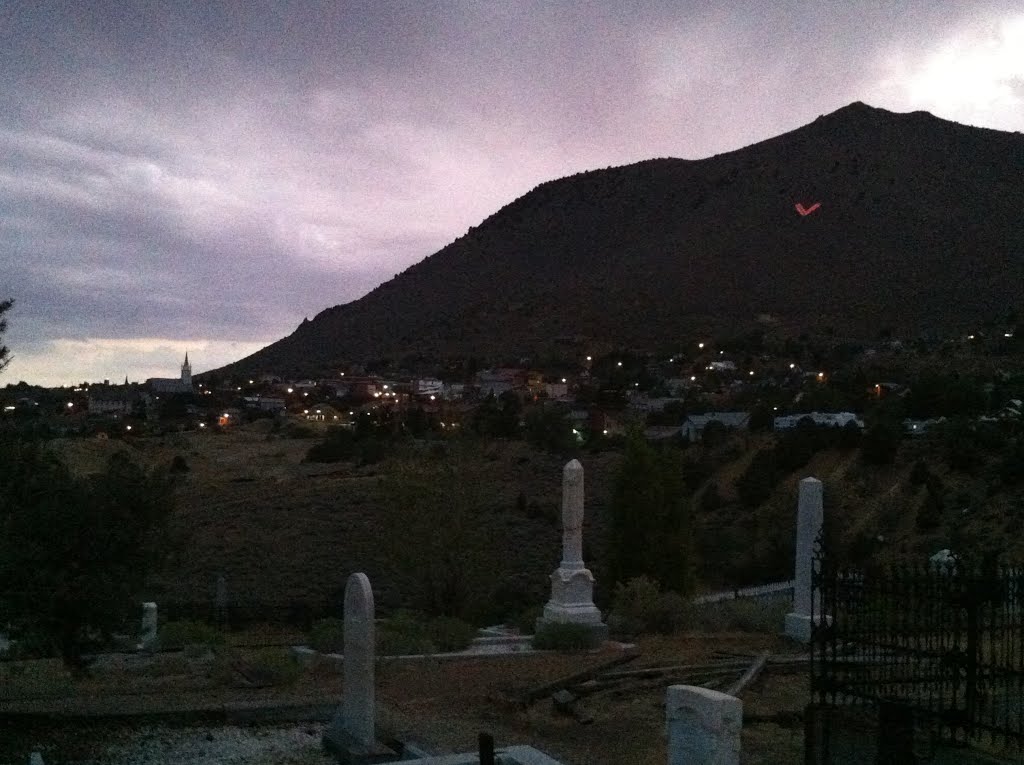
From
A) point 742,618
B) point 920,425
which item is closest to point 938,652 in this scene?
point 742,618

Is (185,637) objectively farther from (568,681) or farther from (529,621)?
(568,681)

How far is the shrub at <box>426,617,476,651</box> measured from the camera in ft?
50.2

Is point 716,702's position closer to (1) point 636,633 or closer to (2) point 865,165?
(1) point 636,633

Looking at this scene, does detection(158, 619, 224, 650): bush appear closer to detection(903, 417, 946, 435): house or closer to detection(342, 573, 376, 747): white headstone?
detection(342, 573, 376, 747): white headstone

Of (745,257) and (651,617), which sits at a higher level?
(745,257)

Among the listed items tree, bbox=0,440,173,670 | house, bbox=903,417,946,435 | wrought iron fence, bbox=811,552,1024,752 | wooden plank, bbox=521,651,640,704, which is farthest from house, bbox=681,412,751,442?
wrought iron fence, bbox=811,552,1024,752

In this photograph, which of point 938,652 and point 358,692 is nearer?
point 938,652

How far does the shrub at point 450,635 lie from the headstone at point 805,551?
14.9 ft

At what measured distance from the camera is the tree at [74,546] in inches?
483

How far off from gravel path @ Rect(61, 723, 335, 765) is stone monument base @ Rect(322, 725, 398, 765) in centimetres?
10

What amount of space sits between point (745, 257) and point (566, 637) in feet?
247

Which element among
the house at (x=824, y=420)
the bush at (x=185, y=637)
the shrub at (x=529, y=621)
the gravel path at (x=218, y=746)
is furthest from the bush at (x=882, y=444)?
the gravel path at (x=218, y=746)

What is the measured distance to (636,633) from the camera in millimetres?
16781

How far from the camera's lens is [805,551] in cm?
1495
